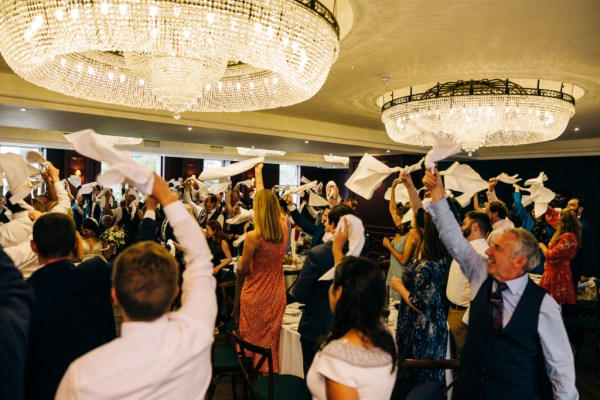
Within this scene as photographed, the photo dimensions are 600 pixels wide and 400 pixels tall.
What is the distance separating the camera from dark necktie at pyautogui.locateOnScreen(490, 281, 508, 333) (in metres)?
1.96

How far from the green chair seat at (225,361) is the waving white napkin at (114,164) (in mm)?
2179

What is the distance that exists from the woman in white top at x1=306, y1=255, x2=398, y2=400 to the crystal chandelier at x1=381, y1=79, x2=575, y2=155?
9.50ft

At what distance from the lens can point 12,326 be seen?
3.51 ft

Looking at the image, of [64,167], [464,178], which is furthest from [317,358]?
[64,167]

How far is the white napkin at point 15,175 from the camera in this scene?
102 inches

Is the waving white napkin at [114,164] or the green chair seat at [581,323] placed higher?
the waving white napkin at [114,164]

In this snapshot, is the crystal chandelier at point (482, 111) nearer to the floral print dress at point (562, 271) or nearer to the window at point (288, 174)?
the floral print dress at point (562, 271)

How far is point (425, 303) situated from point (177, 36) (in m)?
1.99

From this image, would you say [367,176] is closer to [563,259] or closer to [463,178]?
[463,178]

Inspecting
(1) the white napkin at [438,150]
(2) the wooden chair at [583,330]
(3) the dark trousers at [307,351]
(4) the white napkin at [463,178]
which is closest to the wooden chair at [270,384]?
(3) the dark trousers at [307,351]

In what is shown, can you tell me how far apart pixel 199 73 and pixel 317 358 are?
1.88 meters

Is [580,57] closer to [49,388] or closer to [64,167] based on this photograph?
[49,388]

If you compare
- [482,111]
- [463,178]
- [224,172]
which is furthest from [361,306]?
[482,111]

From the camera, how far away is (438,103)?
4.44 meters
